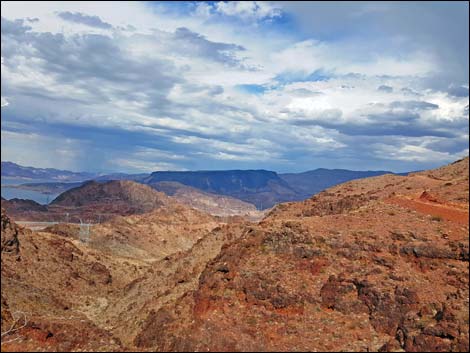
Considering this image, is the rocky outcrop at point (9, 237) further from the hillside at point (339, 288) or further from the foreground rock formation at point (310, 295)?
the hillside at point (339, 288)

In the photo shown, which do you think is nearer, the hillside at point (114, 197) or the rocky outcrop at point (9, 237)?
the rocky outcrop at point (9, 237)

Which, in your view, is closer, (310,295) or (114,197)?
(310,295)

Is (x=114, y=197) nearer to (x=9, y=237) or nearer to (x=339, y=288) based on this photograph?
(x=9, y=237)

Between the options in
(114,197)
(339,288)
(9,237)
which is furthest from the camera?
(114,197)

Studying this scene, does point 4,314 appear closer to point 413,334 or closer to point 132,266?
point 413,334

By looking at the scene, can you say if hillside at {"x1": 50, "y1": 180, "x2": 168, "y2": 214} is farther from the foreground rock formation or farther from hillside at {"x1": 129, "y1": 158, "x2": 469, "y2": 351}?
hillside at {"x1": 129, "y1": 158, "x2": 469, "y2": 351}

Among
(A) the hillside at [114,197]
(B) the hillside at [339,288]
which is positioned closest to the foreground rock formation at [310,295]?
(B) the hillside at [339,288]

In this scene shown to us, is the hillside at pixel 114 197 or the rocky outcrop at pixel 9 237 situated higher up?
the hillside at pixel 114 197

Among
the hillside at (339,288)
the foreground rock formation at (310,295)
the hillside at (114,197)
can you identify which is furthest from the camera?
the hillside at (114,197)

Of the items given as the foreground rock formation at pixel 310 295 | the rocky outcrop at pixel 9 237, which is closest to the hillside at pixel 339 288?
the foreground rock formation at pixel 310 295

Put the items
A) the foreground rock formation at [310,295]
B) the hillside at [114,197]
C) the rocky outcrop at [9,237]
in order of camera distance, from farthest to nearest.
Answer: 1. the hillside at [114,197]
2. the rocky outcrop at [9,237]
3. the foreground rock formation at [310,295]

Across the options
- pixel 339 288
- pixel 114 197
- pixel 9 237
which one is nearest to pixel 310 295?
pixel 339 288
